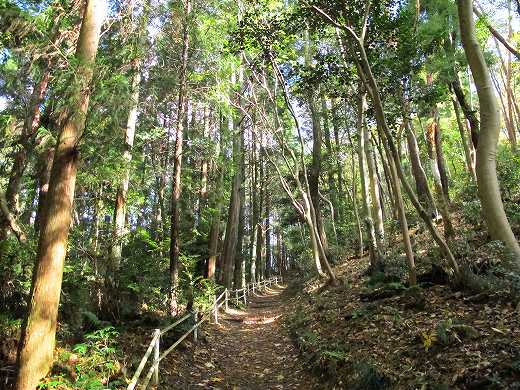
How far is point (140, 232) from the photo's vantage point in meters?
10.4

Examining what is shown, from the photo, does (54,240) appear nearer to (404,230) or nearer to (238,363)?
(238,363)

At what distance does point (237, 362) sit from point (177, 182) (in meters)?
4.72

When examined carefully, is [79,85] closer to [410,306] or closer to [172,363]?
[172,363]

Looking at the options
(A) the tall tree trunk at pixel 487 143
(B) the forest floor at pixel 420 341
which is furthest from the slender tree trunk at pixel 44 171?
(A) the tall tree trunk at pixel 487 143

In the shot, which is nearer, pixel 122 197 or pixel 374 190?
pixel 122 197

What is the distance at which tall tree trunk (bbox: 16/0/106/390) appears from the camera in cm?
489

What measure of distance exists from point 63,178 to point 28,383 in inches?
101

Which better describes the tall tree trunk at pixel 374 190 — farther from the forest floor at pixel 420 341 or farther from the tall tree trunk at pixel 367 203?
the forest floor at pixel 420 341

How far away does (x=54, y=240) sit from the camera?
205 inches

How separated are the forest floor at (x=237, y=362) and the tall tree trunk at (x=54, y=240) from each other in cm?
214

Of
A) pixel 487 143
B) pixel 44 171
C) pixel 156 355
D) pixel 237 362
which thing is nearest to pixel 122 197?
pixel 44 171

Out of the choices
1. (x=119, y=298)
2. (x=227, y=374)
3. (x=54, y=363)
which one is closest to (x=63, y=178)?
(x=54, y=363)

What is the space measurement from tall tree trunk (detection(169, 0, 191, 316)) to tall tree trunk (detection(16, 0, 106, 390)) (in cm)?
478

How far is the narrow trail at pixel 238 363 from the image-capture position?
7064 millimetres
